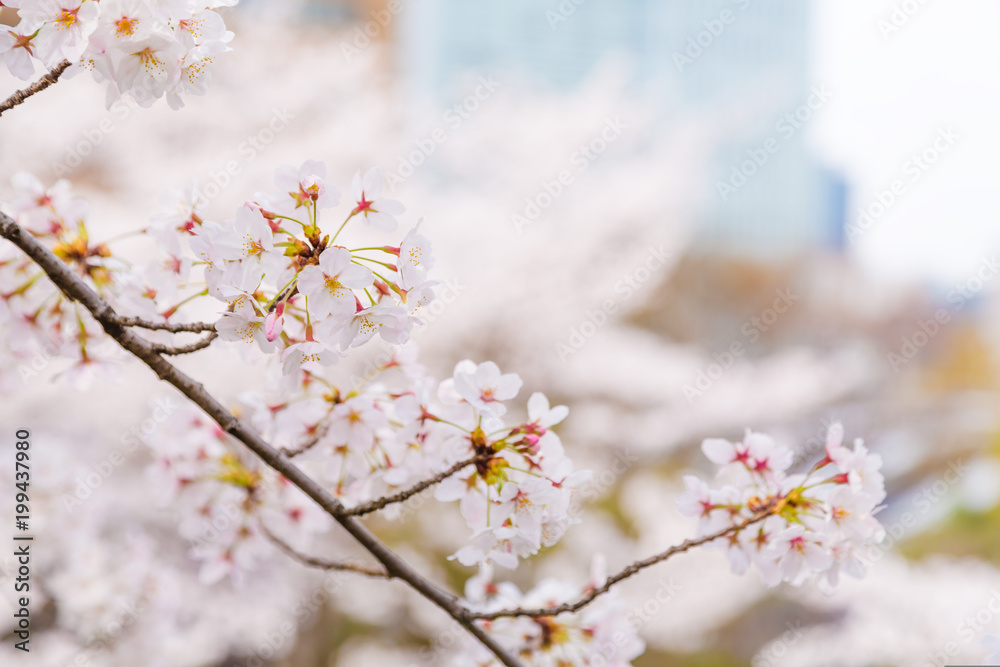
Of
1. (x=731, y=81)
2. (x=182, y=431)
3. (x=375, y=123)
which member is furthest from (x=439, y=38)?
(x=182, y=431)

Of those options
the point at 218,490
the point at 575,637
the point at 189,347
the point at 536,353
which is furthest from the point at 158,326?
the point at 536,353

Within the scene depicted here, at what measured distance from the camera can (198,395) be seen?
826mm

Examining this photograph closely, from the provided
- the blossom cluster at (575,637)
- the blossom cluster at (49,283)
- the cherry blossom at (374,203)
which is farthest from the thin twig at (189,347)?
the blossom cluster at (575,637)

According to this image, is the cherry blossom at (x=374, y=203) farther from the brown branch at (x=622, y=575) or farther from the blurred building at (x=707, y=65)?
the blurred building at (x=707, y=65)

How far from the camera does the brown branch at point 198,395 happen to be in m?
0.79

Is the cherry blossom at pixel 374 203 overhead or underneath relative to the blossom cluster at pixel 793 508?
overhead

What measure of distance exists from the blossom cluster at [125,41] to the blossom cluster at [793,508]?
0.81m

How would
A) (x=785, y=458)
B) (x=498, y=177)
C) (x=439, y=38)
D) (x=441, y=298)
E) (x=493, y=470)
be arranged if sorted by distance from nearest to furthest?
(x=493, y=470) < (x=785, y=458) < (x=441, y=298) < (x=498, y=177) < (x=439, y=38)

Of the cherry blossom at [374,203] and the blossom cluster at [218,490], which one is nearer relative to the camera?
the cherry blossom at [374,203]

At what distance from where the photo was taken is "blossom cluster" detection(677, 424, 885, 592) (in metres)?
0.94

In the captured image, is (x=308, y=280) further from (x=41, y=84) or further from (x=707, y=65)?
(x=707, y=65)

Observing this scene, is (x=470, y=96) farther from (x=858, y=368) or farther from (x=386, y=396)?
(x=386, y=396)

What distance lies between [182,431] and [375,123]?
4.58 meters

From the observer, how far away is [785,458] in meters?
0.99
